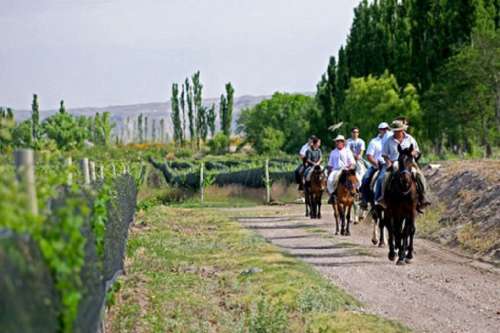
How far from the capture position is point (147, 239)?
69.0ft

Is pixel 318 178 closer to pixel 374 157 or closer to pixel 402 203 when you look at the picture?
pixel 374 157

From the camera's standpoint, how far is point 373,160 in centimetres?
1823

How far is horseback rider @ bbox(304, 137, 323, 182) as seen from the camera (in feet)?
86.8

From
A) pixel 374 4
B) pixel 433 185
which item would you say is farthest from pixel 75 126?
pixel 433 185

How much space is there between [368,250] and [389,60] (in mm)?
46052

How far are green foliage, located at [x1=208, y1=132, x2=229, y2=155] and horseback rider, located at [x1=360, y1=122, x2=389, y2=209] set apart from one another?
323ft

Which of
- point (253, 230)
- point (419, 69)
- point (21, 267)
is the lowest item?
point (253, 230)

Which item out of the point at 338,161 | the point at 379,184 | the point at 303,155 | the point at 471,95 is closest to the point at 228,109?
the point at 471,95

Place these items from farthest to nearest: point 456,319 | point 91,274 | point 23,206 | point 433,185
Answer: point 433,185
point 456,319
point 91,274
point 23,206

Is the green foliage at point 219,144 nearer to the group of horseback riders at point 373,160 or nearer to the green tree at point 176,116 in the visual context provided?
the green tree at point 176,116

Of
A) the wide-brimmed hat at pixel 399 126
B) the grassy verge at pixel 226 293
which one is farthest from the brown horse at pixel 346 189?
the wide-brimmed hat at pixel 399 126

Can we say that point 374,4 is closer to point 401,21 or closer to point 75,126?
point 401,21

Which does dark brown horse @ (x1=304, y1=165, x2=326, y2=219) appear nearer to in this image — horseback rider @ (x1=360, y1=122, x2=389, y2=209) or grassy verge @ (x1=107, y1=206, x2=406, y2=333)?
grassy verge @ (x1=107, y1=206, x2=406, y2=333)

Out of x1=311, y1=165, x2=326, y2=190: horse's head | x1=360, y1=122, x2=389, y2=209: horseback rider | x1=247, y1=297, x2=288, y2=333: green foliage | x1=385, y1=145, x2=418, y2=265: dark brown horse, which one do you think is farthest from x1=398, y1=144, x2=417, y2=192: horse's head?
x1=311, y1=165, x2=326, y2=190: horse's head
